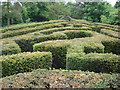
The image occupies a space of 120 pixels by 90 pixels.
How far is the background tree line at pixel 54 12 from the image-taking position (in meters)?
17.0

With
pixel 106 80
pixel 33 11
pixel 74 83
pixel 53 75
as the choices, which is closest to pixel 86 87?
pixel 74 83

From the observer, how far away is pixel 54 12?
19516mm

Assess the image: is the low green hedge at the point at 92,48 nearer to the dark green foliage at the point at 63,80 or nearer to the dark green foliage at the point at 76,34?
the dark green foliage at the point at 63,80

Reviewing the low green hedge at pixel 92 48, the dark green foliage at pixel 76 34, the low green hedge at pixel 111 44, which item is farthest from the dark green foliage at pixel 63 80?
the dark green foliage at pixel 76 34

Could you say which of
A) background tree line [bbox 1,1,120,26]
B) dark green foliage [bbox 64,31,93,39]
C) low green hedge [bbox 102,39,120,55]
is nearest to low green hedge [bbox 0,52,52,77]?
low green hedge [bbox 102,39,120,55]

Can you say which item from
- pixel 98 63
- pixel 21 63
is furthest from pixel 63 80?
pixel 21 63

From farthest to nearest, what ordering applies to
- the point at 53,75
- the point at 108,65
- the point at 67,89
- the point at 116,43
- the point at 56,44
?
the point at 116,43
the point at 56,44
the point at 108,65
the point at 53,75
the point at 67,89

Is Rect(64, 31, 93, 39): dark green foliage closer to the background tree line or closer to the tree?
the background tree line

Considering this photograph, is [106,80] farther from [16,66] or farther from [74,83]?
[16,66]

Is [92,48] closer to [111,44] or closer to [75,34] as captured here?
[111,44]

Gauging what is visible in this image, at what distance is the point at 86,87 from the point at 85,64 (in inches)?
65.0

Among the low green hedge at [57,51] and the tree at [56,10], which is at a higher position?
the tree at [56,10]

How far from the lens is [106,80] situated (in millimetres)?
3391

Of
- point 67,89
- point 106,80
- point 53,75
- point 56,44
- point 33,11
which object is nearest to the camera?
point 67,89
